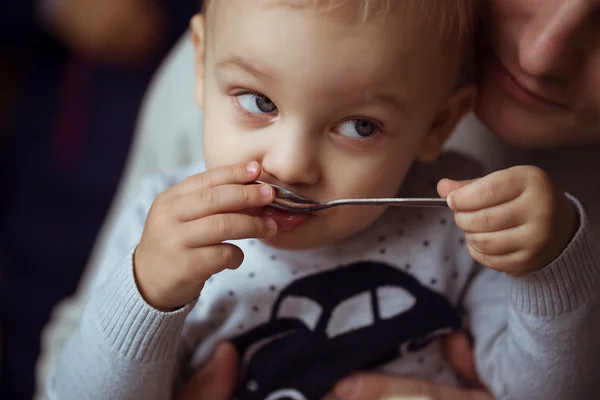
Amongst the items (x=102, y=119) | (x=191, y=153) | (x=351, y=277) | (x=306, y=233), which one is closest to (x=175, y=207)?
(x=306, y=233)

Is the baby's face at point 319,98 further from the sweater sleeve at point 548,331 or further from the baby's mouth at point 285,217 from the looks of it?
the sweater sleeve at point 548,331

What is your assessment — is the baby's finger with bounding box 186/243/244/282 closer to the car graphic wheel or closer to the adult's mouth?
the car graphic wheel

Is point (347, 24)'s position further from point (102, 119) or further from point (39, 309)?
point (102, 119)

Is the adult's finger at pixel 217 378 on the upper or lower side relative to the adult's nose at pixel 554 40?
lower

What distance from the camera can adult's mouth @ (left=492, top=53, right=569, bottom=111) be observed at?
780mm

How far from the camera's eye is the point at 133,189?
3.76 ft

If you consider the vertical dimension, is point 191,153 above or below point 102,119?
above

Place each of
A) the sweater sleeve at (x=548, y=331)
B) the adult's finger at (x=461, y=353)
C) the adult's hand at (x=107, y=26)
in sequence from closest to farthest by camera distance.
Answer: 1. the sweater sleeve at (x=548, y=331)
2. the adult's finger at (x=461, y=353)
3. the adult's hand at (x=107, y=26)

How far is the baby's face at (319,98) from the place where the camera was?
65 cm

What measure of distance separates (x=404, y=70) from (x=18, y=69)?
171cm

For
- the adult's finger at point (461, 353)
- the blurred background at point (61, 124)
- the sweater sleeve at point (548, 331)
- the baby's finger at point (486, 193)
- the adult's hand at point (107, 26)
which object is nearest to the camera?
the baby's finger at point (486, 193)

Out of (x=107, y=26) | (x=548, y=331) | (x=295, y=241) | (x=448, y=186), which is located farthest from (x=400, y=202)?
(x=107, y=26)

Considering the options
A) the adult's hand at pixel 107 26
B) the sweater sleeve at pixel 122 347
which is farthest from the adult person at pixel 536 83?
the adult's hand at pixel 107 26

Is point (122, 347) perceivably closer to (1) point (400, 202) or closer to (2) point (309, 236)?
(2) point (309, 236)
